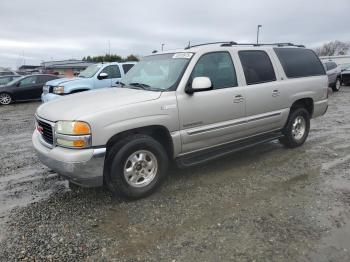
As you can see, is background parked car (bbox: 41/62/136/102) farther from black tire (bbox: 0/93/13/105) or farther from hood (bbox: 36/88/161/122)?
hood (bbox: 36/88/161/122)

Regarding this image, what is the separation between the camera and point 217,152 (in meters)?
4.99

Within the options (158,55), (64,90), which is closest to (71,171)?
(158,55)

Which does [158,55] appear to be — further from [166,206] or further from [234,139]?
[166,206]

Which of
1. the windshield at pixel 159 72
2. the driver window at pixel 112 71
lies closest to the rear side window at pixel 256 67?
the windshield at pixel 159 72

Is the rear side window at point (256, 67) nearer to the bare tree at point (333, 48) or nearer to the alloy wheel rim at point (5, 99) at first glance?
the alloy wheel rim at point (5, 99)

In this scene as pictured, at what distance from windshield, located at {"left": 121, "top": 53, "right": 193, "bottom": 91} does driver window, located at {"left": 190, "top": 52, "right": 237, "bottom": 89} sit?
8.0 inches

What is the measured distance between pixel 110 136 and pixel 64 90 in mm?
7410

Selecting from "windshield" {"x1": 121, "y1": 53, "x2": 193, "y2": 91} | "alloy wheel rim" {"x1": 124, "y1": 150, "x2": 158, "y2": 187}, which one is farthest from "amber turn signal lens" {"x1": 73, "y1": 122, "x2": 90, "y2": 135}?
"windshield" {"x1": 121, "y1": 53, "x2": 193, "y2": 91}

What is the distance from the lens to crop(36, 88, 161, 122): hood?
3.87 m

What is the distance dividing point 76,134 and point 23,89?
13.8m

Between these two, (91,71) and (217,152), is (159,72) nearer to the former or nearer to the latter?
(217,152)

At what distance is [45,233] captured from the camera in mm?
3457

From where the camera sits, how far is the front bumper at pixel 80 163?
12.2ft

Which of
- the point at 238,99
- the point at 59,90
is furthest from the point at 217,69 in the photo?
the point at 59,90
